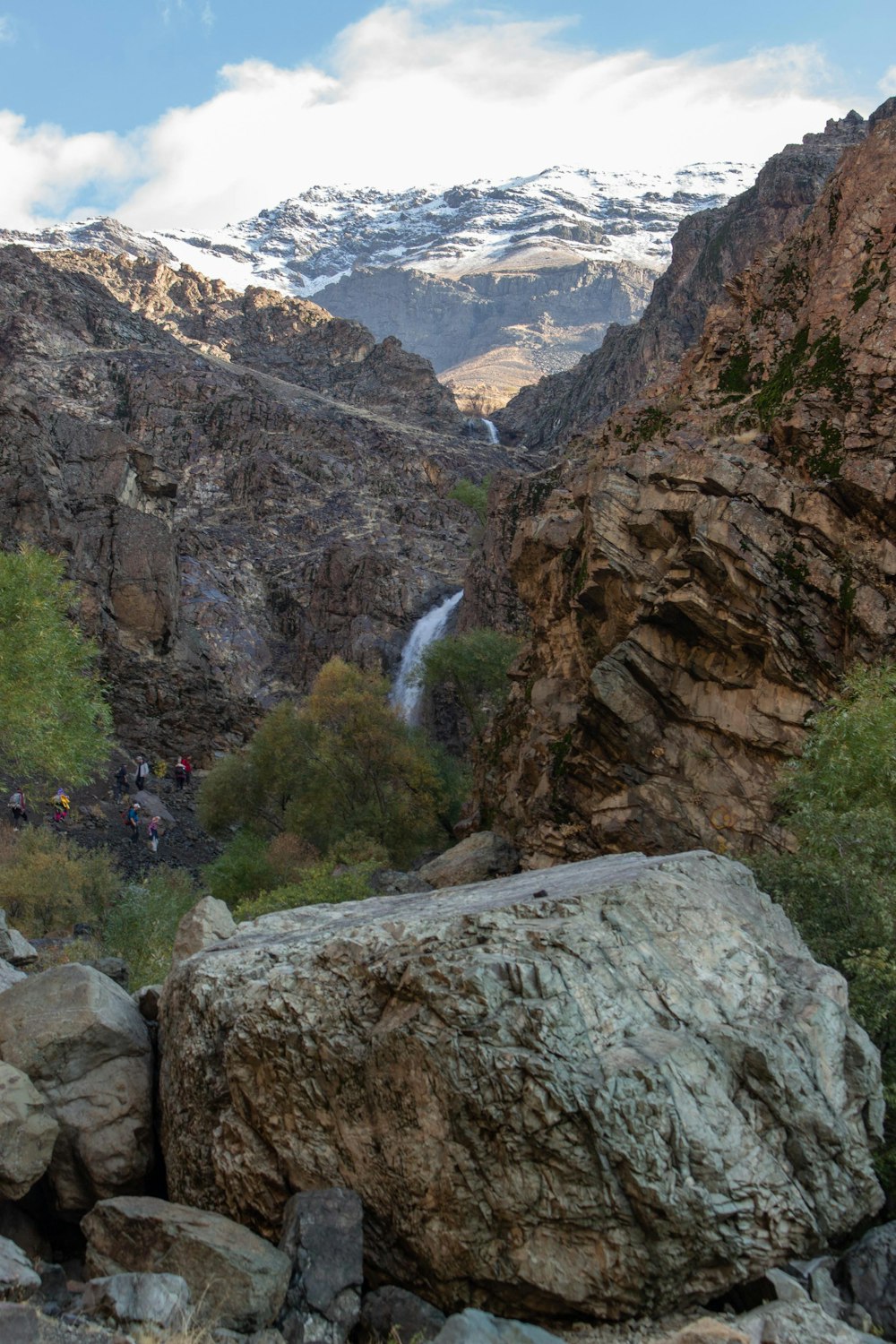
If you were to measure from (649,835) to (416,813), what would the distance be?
13820mm

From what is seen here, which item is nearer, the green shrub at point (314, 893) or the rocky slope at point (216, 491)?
the green shrub at point (314, 893)

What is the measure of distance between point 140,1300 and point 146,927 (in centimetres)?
1781

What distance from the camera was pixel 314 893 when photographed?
2478 centimetres

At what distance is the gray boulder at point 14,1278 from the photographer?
24.9 feet

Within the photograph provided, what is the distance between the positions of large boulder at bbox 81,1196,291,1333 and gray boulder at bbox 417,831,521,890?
697 inches

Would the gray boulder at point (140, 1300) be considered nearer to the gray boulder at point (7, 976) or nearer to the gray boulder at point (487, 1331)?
the gray boulder at point (487, 1331)

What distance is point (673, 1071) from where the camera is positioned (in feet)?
25.9

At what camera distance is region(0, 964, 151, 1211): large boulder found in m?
10.1

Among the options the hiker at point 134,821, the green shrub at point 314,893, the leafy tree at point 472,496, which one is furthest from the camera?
the leafy tree at point 472,496

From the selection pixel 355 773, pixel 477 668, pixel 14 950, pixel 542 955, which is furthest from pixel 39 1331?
pixel 477 668

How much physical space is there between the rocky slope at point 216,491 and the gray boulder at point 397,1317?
165 ft

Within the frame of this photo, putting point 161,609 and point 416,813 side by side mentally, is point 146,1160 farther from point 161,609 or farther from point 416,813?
point 161,609

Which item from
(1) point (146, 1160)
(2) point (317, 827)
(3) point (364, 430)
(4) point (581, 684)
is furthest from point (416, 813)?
(3) point (364, 430)

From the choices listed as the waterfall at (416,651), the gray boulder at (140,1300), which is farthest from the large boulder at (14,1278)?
the waterfall at (416,651)
